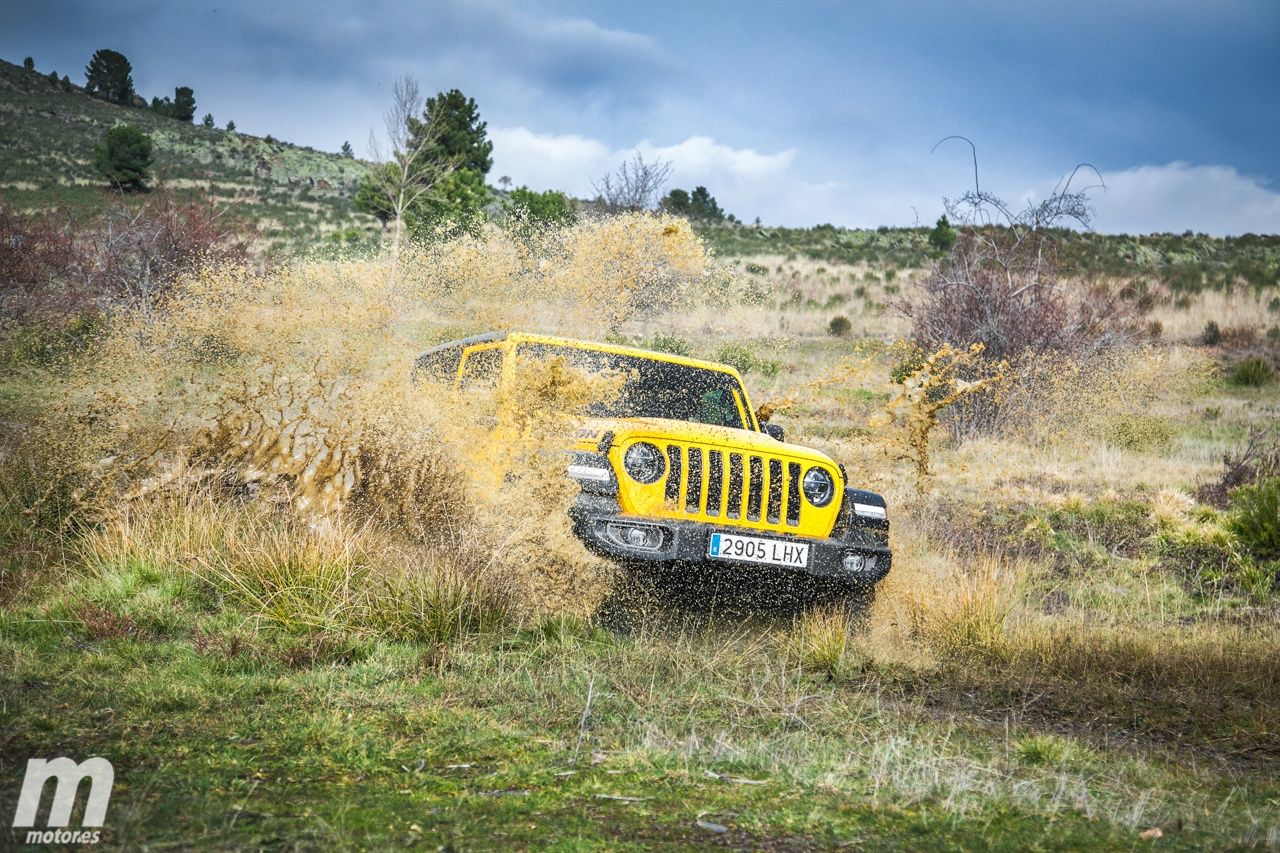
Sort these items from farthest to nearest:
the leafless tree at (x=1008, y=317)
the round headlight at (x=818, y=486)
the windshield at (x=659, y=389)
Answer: the leafless tree at (x=1008, y=317) < the windshield at (x=659, y=389) < the round headlight at (x=818, y=486)

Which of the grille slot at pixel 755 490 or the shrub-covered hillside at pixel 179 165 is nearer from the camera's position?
the grille slot at pixel 755 490

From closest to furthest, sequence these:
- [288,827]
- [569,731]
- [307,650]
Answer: [288,827]
[569,731]
[307,650]

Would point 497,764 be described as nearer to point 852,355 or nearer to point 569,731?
point 569,731

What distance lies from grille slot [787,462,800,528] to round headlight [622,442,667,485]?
0.81 m

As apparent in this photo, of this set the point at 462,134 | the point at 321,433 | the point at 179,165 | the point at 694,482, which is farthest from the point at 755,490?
the point at 179,165

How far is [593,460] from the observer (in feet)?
17.7

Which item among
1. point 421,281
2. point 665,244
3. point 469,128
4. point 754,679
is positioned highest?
point 469,128

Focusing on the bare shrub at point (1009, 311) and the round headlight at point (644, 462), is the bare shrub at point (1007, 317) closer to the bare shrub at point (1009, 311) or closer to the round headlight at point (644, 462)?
the bare shrub at point (1009, 311)

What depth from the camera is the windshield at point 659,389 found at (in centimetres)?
640

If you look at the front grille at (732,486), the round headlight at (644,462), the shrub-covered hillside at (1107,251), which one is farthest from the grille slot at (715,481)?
the shrub-covered hillside at (1107,251)

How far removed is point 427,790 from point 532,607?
2326 mm

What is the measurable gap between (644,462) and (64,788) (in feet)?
10.8

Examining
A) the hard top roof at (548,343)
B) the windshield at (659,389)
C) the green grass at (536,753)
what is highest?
the hard top roof at (548,343)

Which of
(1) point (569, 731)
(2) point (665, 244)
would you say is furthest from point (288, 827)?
(2) point (665, 244)
